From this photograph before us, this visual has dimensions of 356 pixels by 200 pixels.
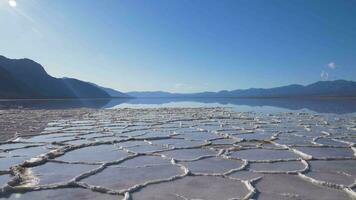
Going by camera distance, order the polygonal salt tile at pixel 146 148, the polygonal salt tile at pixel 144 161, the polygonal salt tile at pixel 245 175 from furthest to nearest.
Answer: the polygonal salt tile at pixel 146 148 → the polygonal salt tile at pixel 144 161 → the polygonal salt tile at pixel 245 175

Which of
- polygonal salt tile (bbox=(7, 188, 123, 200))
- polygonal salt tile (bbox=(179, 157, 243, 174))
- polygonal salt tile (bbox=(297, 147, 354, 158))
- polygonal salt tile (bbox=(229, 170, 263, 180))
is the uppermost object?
polygonal salt tile (bbox=(297, 147, 354, 158))

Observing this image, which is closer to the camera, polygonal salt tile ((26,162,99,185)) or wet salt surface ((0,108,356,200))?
wet salt surface ((0,108,356,200))

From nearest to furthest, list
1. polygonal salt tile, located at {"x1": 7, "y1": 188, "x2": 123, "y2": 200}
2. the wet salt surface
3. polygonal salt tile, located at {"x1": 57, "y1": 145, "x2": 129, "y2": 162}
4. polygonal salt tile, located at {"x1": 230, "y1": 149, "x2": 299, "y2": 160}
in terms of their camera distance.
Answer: polygonal salt tile, located at {"x1": 7, "y1": 188, "x2": 123, "y2": 200} < the wet salt surface < polygonal salt tile, located at {"x1": 57, "y1": 145, "x2": 129, "y2": 162} < polygonal salt tile, located at {"x1": 230, "y1": 149, "x2": 299, "y2": 160}

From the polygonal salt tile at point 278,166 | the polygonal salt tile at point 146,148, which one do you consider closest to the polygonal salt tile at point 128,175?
the polygonal salt tile at point 278,166

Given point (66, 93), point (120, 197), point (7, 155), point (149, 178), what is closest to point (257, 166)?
point (149, 178)

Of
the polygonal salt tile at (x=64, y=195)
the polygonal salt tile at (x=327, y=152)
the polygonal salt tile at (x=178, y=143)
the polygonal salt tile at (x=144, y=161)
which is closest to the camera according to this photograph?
the polygonal salt tile at (x=64, y=195)

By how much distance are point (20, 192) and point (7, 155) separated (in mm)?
2421

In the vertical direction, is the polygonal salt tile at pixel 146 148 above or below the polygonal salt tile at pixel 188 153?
below

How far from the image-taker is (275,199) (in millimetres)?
3324

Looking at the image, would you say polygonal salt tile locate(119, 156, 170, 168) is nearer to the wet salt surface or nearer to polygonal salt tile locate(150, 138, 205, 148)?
the wet salt surface

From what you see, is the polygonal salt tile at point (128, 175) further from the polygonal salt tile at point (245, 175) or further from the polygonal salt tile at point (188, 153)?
the polygonal salt tile at point (188, 153)

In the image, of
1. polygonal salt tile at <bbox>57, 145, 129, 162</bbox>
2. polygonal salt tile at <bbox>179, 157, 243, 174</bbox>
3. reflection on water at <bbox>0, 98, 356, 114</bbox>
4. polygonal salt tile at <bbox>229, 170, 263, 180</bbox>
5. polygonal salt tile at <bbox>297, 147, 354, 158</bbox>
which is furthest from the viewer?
reflection on water at <bbox>0, 98, 356, 114</bbox>

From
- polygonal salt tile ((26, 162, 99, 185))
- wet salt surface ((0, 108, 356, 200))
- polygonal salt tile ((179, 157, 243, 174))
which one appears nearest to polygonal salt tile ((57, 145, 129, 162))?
wet salt surface ((0, 108, 356, 200))

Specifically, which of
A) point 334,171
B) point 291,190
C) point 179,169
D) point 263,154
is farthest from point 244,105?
point 291,190
